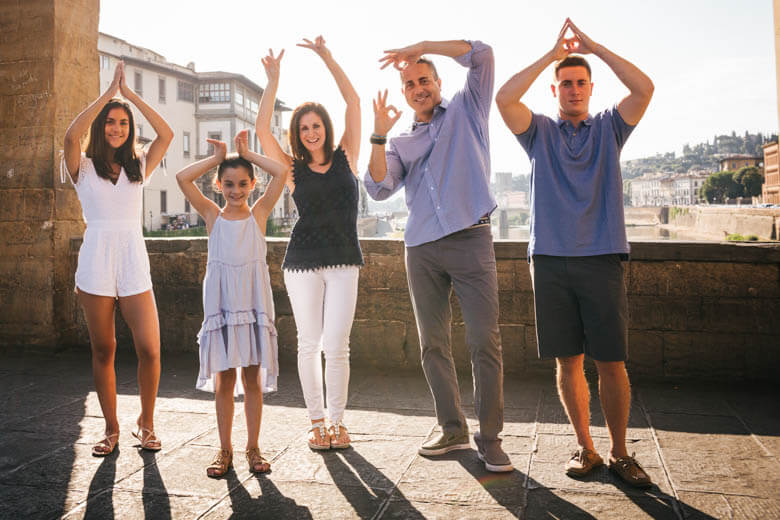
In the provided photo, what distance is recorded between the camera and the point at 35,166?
568cm

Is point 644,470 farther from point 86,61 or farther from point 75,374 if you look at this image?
point 86,61

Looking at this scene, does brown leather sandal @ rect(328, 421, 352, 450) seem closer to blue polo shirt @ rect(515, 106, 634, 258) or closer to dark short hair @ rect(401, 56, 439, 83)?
blue polo shirt @ rect(515, 106, 634, 258)

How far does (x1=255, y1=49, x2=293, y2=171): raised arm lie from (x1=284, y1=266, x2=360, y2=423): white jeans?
594 millimetres

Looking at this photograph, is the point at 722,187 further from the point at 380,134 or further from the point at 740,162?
the point at 380,134

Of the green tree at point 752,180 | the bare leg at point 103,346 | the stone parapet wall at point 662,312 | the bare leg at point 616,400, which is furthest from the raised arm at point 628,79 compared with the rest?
the green tree at point 752,180

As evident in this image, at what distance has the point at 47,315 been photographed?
222 inches

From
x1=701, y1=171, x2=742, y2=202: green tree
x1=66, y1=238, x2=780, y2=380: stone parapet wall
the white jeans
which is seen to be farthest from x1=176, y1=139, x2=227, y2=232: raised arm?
x1=701, y1=171, x2=742, y2=202: green tree

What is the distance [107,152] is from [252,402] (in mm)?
1420

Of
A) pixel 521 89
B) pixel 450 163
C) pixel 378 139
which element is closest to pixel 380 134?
pixel 378 139

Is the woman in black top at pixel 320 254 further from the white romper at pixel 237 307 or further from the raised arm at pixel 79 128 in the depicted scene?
the raised arm at pixel 79 128

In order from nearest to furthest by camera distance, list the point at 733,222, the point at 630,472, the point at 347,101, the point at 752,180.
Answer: the point at 630,472 < the point at 347,101 < the point at 733,222 < the point at 752,180

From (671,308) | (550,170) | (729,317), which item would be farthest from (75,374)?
(729,317)

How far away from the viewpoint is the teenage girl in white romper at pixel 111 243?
3.23 meters

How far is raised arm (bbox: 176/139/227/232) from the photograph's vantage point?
3.14 meters
